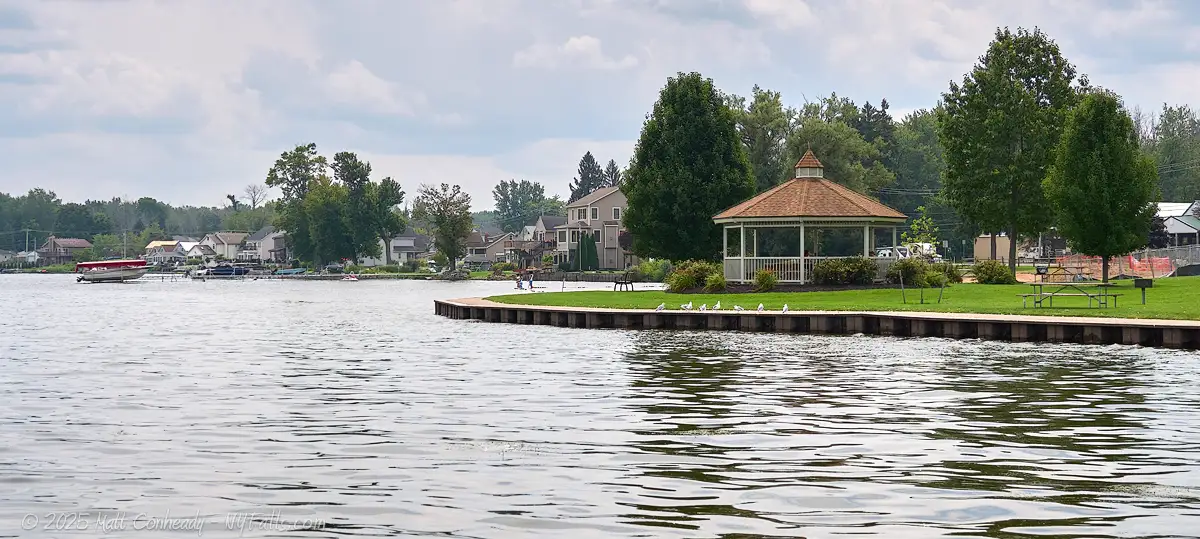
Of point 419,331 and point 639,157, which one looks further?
point 639,157

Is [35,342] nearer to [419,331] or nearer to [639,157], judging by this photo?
[419,331]

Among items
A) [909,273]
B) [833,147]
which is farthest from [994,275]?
[833,147]

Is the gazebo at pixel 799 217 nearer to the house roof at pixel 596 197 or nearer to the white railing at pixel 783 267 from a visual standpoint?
the white railing at pixel 783 267

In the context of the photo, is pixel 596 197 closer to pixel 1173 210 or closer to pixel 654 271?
pixel 654 271

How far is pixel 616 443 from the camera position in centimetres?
1727

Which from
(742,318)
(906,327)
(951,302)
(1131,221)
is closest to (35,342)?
(742,318)

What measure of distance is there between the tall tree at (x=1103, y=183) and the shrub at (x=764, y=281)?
1143 centimetres

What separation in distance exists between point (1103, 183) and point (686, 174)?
21.1 metres

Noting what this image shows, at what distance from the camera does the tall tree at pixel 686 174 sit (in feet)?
211

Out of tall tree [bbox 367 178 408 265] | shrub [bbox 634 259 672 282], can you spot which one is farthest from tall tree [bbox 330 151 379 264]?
shrub [bbox 634 259 672 282]

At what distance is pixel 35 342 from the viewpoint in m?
42.1

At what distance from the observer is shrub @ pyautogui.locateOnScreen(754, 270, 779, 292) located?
51406 millimetres

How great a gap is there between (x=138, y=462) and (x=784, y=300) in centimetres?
3296

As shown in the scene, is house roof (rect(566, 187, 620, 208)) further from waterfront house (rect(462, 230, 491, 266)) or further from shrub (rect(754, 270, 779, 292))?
shrub (rect(754, 270, 779, 292))
